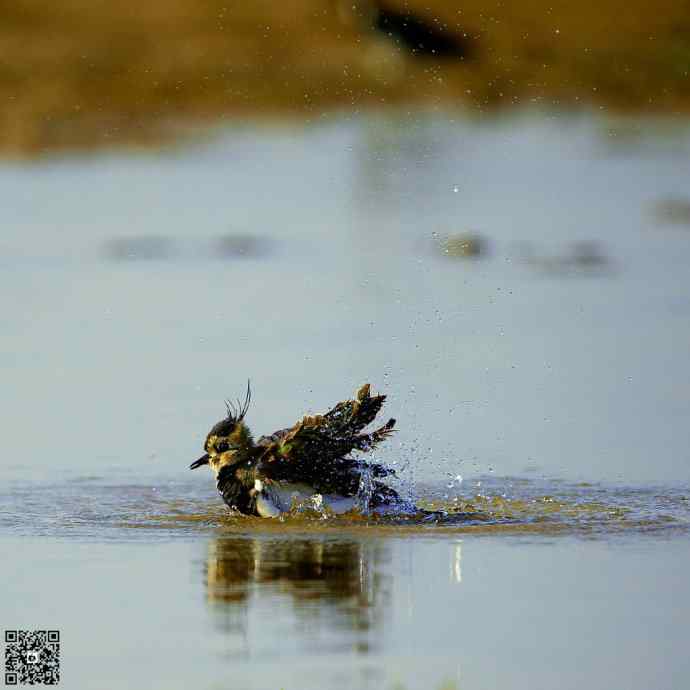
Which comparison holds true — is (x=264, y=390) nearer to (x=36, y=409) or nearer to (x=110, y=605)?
(x=36, y=409)

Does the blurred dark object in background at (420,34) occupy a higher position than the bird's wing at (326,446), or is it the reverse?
the blurred dark object in background at (420,34)

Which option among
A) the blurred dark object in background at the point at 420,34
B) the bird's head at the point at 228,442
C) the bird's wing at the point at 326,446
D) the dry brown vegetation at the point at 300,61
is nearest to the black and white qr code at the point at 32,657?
the bird's wing at the point at 326,446

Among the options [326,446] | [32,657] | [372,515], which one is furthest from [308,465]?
[32,657]

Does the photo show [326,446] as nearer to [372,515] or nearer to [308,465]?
[308,465]

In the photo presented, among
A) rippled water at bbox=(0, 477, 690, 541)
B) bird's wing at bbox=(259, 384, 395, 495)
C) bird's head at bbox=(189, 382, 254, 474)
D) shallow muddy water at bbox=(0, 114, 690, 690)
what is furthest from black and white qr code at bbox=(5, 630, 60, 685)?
bird's head at bbox=(189, 382, 254, 474)

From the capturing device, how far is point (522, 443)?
11930 mm

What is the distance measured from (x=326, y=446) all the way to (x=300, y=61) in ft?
55.4

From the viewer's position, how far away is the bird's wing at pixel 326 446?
9922mm

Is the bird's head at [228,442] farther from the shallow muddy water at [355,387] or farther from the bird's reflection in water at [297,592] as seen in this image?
the bird's reflection in water at [297,592]

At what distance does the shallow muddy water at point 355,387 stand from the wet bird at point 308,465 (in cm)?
16

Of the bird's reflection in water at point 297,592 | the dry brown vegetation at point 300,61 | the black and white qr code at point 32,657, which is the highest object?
the dry brown vegetation at point 300,61

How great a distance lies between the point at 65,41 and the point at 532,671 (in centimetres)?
2060

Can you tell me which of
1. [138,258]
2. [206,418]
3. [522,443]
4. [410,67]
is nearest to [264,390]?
[206,418]

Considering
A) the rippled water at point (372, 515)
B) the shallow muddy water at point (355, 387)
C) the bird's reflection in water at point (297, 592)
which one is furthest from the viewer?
the rippled water at point (372, 515)
